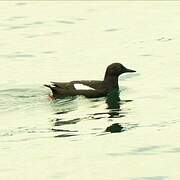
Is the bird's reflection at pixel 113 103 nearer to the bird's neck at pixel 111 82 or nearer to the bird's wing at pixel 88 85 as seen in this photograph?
the bird's neck at pixel 111 82

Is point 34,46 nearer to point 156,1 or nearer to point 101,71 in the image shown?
point 101,71

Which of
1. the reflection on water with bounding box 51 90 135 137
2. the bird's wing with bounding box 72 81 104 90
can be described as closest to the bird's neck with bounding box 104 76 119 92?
the reflection on water with bounding box 51 90 135 137

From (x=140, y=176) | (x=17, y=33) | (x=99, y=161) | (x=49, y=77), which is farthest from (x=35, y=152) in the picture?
(x=17, y=33)

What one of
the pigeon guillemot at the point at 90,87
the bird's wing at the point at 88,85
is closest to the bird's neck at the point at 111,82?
the pigeon guillemot at the point at 90,87

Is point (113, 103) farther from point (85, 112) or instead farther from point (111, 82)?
point (111, 82)

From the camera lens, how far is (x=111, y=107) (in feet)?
66.7

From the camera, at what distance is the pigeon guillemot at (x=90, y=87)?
69.7 feet

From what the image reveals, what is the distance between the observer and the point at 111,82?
22.5 metres

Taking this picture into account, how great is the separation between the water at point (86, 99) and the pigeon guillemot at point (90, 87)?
247 millimetres

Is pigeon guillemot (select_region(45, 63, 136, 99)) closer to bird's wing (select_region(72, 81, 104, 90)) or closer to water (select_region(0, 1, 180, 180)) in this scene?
bird's wing (select_region(72, 81, 104, 90))

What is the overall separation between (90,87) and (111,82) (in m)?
0.99

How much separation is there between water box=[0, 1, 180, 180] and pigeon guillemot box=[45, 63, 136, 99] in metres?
0.25

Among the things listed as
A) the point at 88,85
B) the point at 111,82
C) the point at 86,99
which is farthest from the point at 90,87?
the point at 111,82

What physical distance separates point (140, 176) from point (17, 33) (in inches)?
655
